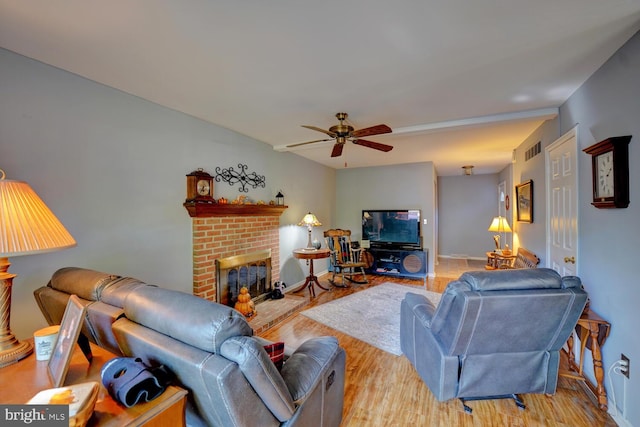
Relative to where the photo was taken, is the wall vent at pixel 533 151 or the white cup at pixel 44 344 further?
the wall vent at pixel 533 151

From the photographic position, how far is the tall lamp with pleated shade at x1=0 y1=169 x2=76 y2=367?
3.68 ft

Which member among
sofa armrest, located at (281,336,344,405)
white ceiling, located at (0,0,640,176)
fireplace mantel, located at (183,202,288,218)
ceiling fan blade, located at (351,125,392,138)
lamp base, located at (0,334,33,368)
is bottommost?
sofa armrest, located at (281,336,344,405)

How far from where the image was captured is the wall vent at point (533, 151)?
10.6 feet

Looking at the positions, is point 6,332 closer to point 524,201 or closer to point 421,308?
point 421,308

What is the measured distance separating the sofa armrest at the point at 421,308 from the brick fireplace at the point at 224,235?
2.18 meters

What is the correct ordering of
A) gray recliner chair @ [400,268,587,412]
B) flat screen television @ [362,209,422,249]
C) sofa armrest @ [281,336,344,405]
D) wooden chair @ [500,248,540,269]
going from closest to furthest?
sofa armrest @ [281,336,344,405]
gray recliner chair @ [400,268,587,412]
wooden chair @ [500,248,540,269]
flat screen television @ [362,209,422,249]

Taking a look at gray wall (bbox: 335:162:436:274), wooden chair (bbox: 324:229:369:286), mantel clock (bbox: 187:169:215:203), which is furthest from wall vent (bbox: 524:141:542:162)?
mantel clock (bbox: 187:169:215:203)

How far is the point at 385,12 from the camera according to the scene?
1425 mm

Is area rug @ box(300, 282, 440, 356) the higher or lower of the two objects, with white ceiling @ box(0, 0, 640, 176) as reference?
lower

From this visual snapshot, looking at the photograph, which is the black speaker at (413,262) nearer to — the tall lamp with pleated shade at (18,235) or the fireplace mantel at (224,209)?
the fireplace mantel at (224,209)

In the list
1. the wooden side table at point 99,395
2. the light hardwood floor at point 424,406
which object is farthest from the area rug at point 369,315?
the wooden side table at point 99,395

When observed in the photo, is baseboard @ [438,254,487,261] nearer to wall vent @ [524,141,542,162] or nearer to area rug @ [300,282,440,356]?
area rug @ [300,282,440,356]

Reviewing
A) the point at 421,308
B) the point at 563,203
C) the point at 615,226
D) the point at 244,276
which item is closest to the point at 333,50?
the point at 421,308

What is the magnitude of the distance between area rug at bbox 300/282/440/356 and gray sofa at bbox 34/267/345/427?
162 cm
